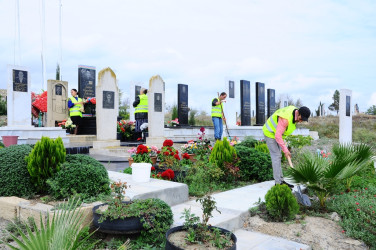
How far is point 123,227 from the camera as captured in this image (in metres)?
3.15

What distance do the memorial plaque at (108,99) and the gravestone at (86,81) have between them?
22.2 feet

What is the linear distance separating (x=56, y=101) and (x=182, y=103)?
6985 millimetres

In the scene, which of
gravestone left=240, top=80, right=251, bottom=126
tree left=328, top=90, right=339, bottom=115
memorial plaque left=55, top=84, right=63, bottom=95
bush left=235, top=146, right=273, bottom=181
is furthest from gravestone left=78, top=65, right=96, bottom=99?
tree left=328, top=90, right=339, bottom=115

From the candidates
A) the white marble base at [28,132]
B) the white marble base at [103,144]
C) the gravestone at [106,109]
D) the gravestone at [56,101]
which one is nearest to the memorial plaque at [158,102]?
the gravestone at [106,109]

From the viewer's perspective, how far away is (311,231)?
3971 millimetres

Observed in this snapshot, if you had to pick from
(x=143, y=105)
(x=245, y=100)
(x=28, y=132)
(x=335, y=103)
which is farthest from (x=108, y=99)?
(x=335, y=103)

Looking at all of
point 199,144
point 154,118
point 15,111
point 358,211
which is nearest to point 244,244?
point 358,211

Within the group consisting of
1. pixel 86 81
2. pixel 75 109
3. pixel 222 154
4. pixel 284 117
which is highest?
pixel 86 81

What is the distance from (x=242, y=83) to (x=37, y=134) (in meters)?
10.9

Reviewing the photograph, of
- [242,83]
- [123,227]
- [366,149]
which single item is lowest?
[123,227]

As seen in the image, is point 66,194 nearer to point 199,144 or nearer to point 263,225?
point 263,225

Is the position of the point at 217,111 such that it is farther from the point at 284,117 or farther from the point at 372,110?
the point at 372,110

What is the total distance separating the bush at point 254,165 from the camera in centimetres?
657

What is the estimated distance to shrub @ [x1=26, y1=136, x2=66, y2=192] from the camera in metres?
4.09
